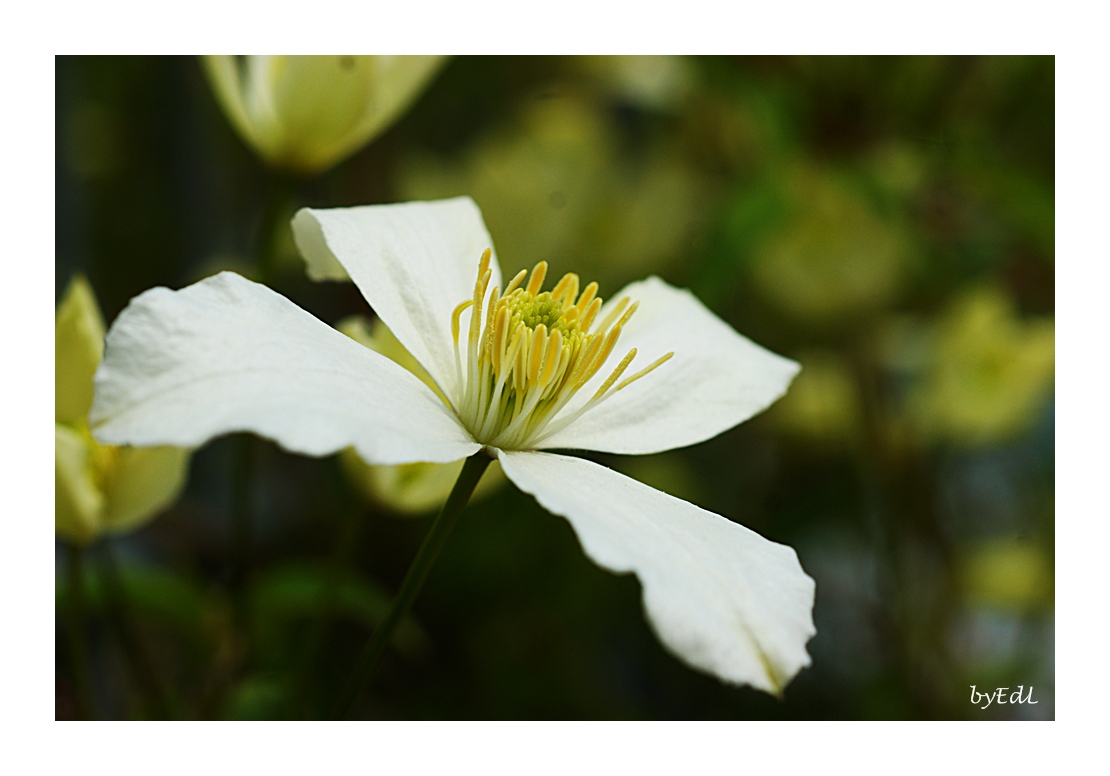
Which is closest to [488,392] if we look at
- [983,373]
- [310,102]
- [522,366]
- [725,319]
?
[522,366]

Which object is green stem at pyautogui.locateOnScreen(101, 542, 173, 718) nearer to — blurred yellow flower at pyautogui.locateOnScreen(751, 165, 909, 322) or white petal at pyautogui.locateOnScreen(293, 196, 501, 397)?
A: white petal at pyautogui.locateOnScreen(293, 196, 501, 397)

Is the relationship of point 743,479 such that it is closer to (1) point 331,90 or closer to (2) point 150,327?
(1) point 331,90

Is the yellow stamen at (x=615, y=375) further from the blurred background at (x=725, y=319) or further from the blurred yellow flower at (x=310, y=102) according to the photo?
the blurred background at (x=725, y=319)

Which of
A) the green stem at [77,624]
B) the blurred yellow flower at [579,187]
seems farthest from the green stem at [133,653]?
the blurred yellow flower at [579,187]

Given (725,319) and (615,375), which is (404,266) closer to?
(615,375)

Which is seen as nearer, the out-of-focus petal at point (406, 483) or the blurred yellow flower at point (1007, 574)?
the out-of-focus petal at point (406, 483)

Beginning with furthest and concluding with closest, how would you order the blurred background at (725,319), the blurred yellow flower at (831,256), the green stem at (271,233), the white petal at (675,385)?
the blurred yellow flower at (831,256) < the blurred background at (725,319) < the green stem at (271,233) < the white petal at (675,385)
